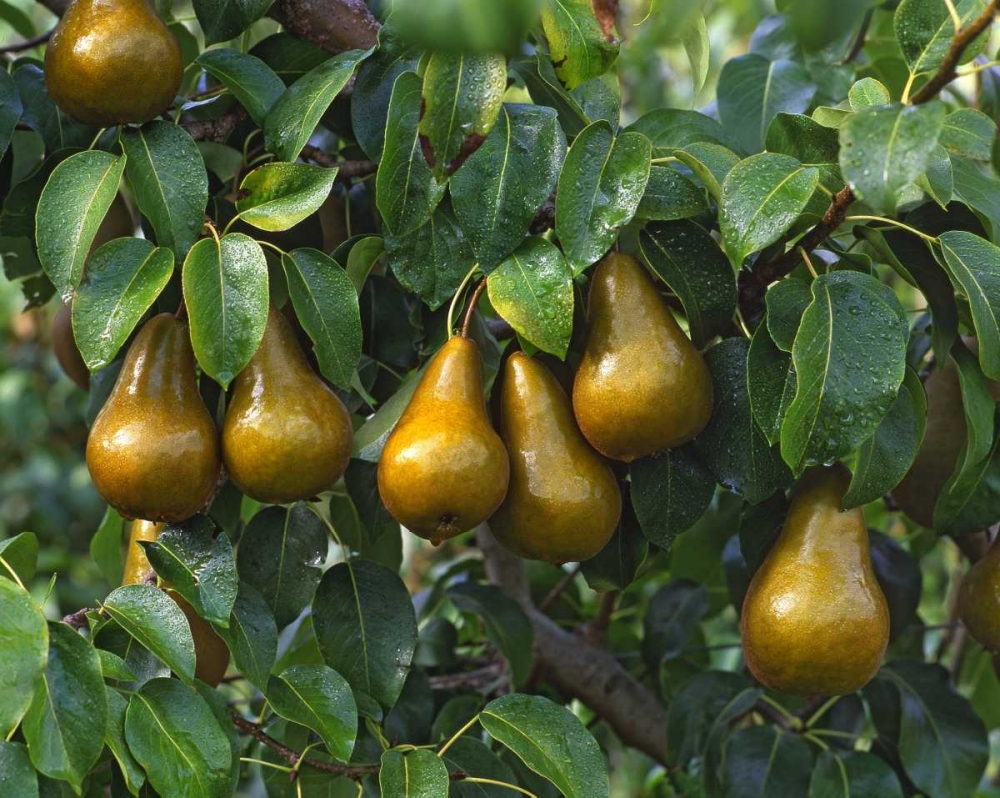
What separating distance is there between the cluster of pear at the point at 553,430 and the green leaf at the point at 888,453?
0.14m

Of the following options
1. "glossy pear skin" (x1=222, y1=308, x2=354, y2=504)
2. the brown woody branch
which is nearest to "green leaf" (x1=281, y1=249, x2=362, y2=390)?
"glossy pear skin" (x1=222, y1=308, x2=354, y2=504)

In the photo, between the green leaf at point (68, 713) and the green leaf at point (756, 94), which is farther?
the green leaf at point (756, 94)

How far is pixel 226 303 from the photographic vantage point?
965mm

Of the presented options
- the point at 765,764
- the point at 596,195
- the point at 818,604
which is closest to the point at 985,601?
the point at 818,604

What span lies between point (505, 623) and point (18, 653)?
A: 75 cm

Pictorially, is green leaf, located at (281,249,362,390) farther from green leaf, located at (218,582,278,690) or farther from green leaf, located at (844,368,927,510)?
green leaf, located at (844,368,927,510)

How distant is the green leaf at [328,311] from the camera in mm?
1027

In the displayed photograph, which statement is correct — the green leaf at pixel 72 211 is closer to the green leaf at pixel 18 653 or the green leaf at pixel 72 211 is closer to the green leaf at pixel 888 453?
the green leaf at pixel 18 653

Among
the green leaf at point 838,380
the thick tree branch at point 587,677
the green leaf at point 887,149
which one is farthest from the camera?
the thick tree branch at point 587,677

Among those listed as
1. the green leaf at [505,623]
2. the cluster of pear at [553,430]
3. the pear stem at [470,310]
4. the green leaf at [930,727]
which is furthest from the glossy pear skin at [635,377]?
the green leaf at [930,727]

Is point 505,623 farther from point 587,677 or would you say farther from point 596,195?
point 596,195

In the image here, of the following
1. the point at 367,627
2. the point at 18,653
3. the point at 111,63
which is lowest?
the point at 367,627

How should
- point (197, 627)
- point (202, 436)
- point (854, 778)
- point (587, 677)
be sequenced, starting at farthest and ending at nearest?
point (587, 677)
point (854, 778)
point (197, 627)
point (202, 436)

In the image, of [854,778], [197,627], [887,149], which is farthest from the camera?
[854,778]
